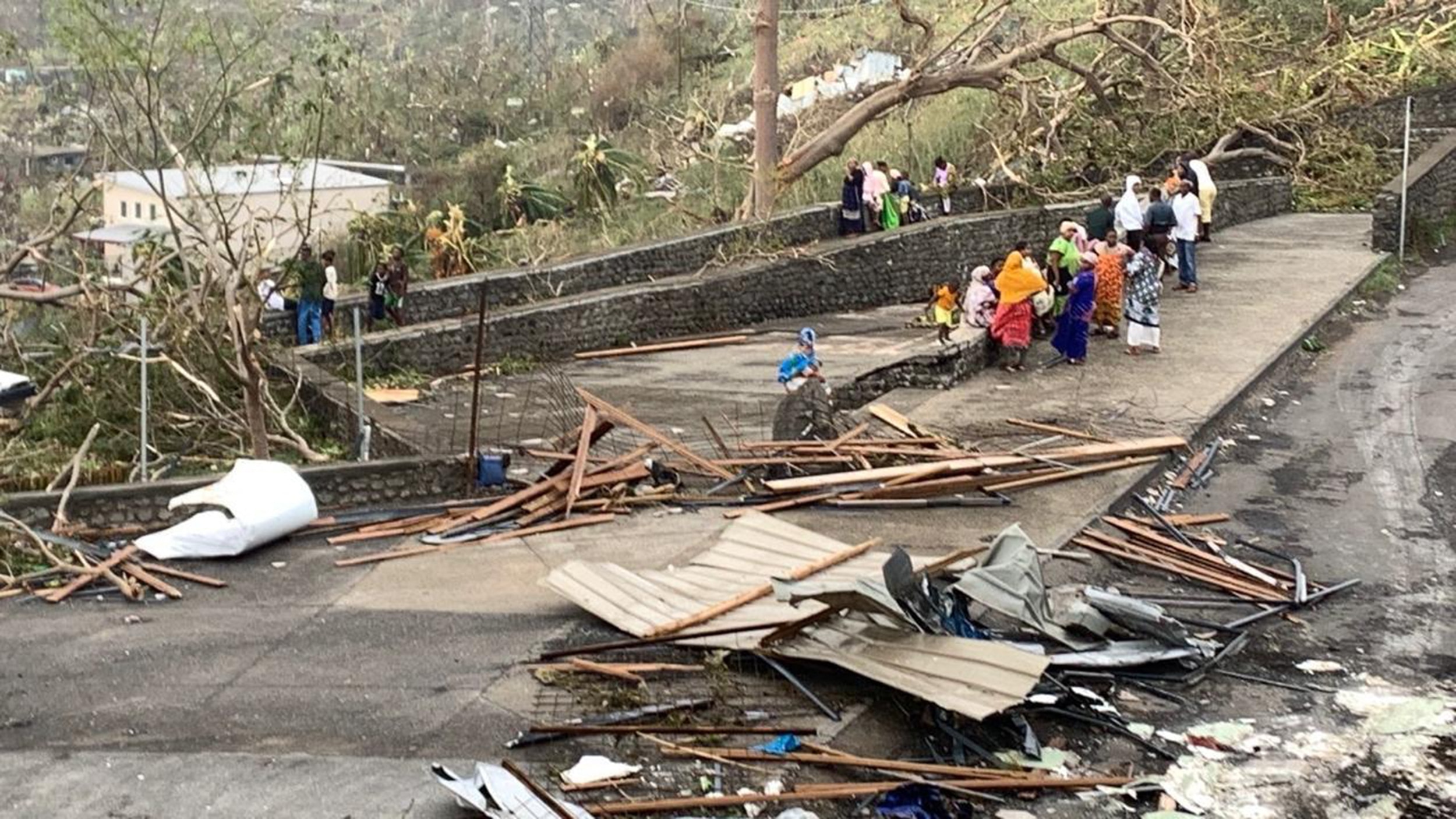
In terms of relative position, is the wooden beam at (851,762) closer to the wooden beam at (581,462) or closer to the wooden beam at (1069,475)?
the wooden beam at (581,462)

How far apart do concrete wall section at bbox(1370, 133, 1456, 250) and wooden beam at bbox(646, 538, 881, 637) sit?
15.7m

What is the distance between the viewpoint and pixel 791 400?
13180mm

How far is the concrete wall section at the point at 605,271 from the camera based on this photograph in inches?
794

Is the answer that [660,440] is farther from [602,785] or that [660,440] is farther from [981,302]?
[602,785]

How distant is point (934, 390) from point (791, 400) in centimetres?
280

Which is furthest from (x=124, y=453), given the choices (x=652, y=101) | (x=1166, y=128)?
(x=652, y=101)

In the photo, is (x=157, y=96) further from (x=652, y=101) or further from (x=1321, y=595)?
(x=652, y=101)

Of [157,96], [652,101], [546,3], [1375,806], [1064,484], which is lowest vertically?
[1375,806]

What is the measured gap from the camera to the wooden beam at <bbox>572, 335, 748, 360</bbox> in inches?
791

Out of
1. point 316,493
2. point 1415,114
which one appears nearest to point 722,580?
point 316,493

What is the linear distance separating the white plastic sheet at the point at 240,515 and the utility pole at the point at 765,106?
49.0ft

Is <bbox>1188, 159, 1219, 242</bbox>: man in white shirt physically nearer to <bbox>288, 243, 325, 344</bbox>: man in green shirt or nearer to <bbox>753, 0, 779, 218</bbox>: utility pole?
<bbox>753, 0, 779, 218</bbox>: utility pole

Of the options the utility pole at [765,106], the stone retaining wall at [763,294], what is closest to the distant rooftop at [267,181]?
the stone retaining wall at [763,294]

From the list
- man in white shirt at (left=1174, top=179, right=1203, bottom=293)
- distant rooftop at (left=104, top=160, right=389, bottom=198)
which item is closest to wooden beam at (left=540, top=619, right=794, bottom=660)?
man in white shirt at (left=1174, top=179, right=1203, bottom=293)
